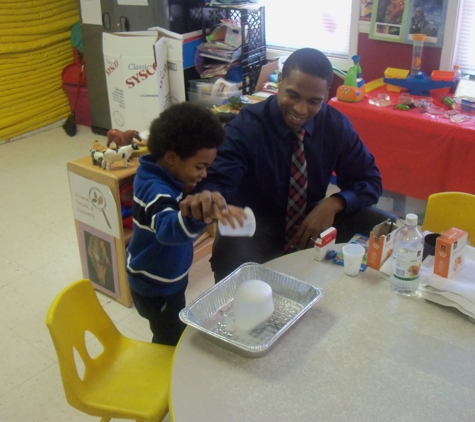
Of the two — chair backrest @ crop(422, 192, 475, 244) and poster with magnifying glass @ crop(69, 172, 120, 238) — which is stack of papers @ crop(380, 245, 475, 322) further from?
poster with magnifying glass @ crop(69, 172, 120, 238)

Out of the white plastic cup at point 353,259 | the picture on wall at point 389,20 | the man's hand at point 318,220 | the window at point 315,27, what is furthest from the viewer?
the window at point 315,27

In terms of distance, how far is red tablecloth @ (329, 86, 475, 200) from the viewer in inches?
103

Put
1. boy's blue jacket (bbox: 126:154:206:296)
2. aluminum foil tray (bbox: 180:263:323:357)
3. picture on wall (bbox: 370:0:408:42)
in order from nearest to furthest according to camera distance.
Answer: aluminum foil tray (bbox: 180:263:323:357)
boy's blue jacket (bbox: 126:154:206:296)
picture on wall (bbox: 370:0:408:42)

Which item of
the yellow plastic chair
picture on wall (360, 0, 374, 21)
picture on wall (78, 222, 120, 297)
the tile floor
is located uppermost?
picture on wall (360, 0, 374, 21)

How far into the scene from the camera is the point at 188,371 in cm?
111

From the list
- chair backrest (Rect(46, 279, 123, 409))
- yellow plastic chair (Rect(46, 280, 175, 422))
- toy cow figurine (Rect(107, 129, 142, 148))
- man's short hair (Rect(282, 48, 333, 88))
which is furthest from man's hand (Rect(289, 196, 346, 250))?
toy cow figurine (Rect(107, 129, 142, 148))

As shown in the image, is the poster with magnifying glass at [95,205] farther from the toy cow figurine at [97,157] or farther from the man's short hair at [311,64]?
the man's short hair at [311,64]

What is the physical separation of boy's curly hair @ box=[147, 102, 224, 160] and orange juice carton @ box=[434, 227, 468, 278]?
26.2 inches

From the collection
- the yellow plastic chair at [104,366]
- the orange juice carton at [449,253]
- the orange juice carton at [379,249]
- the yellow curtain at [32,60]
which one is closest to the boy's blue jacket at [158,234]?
the yellow plastic chair at [104,366]

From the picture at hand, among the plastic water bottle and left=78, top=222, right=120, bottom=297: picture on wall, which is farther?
left=78, top=222, right=120, bottom=297: picture on wall

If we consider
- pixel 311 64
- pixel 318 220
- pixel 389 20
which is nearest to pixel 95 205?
pixel 318 220

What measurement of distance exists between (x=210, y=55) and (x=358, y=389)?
2.78 meters

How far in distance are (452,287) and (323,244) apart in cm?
35

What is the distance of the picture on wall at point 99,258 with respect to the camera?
2337 mm
